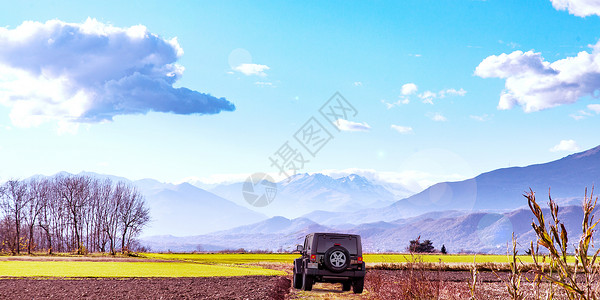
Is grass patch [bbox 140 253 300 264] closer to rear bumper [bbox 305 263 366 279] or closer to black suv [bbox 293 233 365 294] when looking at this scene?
black suv [bbox 293 233 365 294]

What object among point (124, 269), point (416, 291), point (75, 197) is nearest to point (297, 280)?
point (416, 291)

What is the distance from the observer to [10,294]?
859 inches

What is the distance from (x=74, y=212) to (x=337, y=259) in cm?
8349

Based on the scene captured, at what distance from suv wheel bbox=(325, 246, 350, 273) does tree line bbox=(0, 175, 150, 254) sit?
7125 cm

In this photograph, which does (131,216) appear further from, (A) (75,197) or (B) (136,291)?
(B) (136,291)

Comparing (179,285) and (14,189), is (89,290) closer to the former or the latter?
(179,285)

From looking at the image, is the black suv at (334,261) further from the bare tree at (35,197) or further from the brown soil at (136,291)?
the bare tree at (35,197)

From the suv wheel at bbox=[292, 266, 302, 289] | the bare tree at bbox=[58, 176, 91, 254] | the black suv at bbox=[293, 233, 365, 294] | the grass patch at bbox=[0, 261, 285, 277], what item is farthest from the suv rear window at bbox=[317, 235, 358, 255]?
the bare tree at bbox=[58, 176, 91, 254]

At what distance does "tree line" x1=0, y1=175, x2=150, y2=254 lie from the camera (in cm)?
9088

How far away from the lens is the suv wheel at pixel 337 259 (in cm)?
2180

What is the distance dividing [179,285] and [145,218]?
6982cm

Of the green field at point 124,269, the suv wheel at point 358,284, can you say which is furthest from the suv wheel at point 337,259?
the green field at point 124,269

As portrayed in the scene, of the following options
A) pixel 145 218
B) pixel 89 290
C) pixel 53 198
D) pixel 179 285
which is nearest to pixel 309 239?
pixel 179 285

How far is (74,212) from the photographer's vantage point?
93.6 meters
